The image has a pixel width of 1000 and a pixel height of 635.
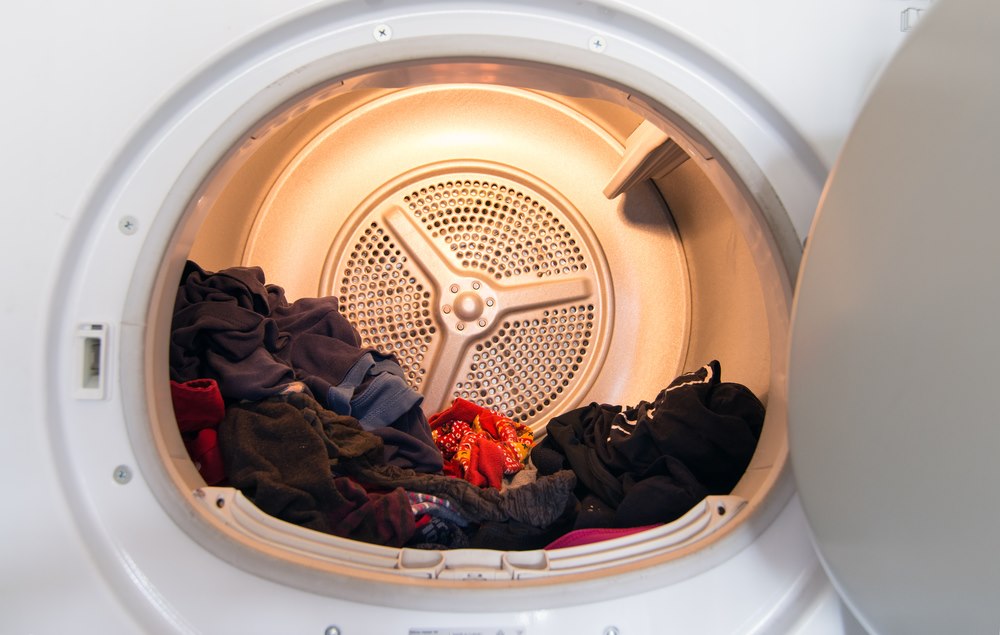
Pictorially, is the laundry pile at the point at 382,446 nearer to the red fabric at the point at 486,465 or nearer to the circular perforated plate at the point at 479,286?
the red fabric at the point at 486,465

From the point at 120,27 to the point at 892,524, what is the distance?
29.0 inches

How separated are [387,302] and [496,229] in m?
0.23

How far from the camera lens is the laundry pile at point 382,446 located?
2.77ft

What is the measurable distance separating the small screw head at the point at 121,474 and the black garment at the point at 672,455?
49 centimetres

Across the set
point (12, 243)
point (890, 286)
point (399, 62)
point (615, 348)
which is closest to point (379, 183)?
point (615, 348)

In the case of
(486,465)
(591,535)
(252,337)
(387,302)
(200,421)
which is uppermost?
(387,302)

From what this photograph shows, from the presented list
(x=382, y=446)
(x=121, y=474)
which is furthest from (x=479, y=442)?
(x=121, y=474)

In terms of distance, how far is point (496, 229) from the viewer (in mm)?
1363

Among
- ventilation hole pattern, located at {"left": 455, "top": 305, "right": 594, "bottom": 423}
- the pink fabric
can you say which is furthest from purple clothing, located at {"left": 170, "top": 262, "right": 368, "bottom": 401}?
the pink fabric

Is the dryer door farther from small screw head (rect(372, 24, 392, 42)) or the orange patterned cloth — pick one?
the orange patterned cloth

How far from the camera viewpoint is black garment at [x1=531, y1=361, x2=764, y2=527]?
88cm

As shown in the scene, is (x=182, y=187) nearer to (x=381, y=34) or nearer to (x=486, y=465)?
(x=381, y=34)

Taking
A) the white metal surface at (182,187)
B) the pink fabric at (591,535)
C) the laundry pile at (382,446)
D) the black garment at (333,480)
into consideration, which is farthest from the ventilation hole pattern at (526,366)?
the white metal surface at (182,187)

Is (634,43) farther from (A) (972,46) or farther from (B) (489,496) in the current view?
(B) (489,496)
